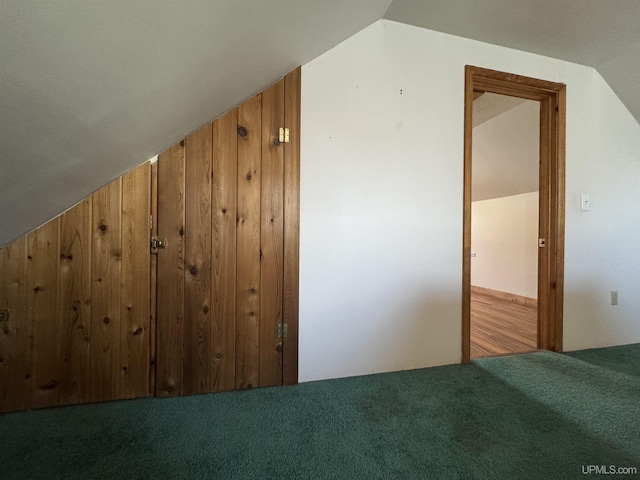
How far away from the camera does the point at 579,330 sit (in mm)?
2039

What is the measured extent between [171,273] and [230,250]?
334mm

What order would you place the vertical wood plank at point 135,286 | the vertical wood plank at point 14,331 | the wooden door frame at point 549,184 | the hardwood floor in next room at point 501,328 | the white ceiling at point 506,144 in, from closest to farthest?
the vertical wood plank at point 14,331, the vertical wood plank at point 135,286, the wooden door frame at point 549,184, the hardwood floor in next room at point 501,328, the white ceiling at point 506,144

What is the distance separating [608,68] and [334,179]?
2.39m

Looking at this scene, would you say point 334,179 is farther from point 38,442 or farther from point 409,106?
point 38,442

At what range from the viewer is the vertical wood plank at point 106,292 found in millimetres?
1351

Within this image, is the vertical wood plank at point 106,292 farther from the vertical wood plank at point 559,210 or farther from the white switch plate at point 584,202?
the white switch plate at point 584,202

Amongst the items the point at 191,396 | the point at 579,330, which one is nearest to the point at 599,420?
the point at 579,330

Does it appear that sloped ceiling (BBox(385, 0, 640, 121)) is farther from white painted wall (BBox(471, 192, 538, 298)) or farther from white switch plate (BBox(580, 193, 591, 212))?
white painted wall (BBox(471, 192, 538, 298))

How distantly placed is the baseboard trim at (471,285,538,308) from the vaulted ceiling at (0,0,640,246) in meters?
2.65

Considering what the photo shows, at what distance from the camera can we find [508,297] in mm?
3764

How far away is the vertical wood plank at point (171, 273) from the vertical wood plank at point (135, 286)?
0.22ft

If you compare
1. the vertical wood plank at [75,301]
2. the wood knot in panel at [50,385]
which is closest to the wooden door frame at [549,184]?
the vertical wood plank at [75,301]

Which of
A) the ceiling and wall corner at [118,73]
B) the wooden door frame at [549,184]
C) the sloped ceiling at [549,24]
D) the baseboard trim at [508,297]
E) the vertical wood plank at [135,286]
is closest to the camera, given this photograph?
the ceiling and wall corner at [118,73]

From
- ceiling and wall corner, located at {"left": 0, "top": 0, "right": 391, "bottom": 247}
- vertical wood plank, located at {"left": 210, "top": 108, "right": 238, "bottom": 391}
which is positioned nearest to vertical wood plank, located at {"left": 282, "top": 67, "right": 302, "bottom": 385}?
ceiling and wall corner, located at {"left": 0, "top": 0, "right": 391, "bottom": 247}
